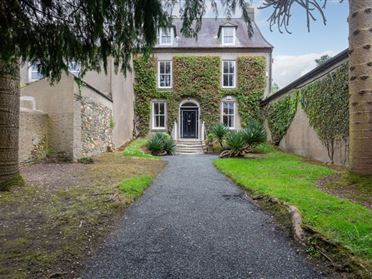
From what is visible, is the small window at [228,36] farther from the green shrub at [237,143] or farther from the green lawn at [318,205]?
the green lawn at [318,205]

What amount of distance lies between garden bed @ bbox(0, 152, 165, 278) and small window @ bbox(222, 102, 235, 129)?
44.8 feet

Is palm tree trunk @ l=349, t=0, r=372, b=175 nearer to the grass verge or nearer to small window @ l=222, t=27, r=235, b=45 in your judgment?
the grass verge

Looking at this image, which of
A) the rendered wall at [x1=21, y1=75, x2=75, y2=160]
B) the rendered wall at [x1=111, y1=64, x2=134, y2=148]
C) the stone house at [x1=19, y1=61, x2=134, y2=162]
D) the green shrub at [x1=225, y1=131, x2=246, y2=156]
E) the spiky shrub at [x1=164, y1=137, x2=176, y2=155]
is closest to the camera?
the stone house at [x1=19, y1=61, x2=134, y2=162]

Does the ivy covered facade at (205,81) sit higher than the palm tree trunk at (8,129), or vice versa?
the ivy covered facade at (205,81)

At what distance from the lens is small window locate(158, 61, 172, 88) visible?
20281mm

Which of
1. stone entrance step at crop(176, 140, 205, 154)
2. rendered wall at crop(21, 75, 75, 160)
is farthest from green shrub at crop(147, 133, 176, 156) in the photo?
rendered wall at crop(21, 75, 75, 160)

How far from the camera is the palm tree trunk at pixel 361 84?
587cm

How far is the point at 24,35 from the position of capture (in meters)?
3.29

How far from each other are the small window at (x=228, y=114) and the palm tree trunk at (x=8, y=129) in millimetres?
15441

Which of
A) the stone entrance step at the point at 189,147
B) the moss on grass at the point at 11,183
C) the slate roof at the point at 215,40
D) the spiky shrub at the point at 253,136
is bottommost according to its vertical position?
the moss on grass at the point at 11,183

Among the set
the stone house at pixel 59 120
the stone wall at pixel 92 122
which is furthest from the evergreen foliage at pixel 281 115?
the stone wall at pixel 92 122

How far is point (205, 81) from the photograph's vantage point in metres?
20.1

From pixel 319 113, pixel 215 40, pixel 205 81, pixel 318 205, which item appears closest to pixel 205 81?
pixel 205 81

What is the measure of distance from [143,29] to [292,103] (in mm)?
11306
